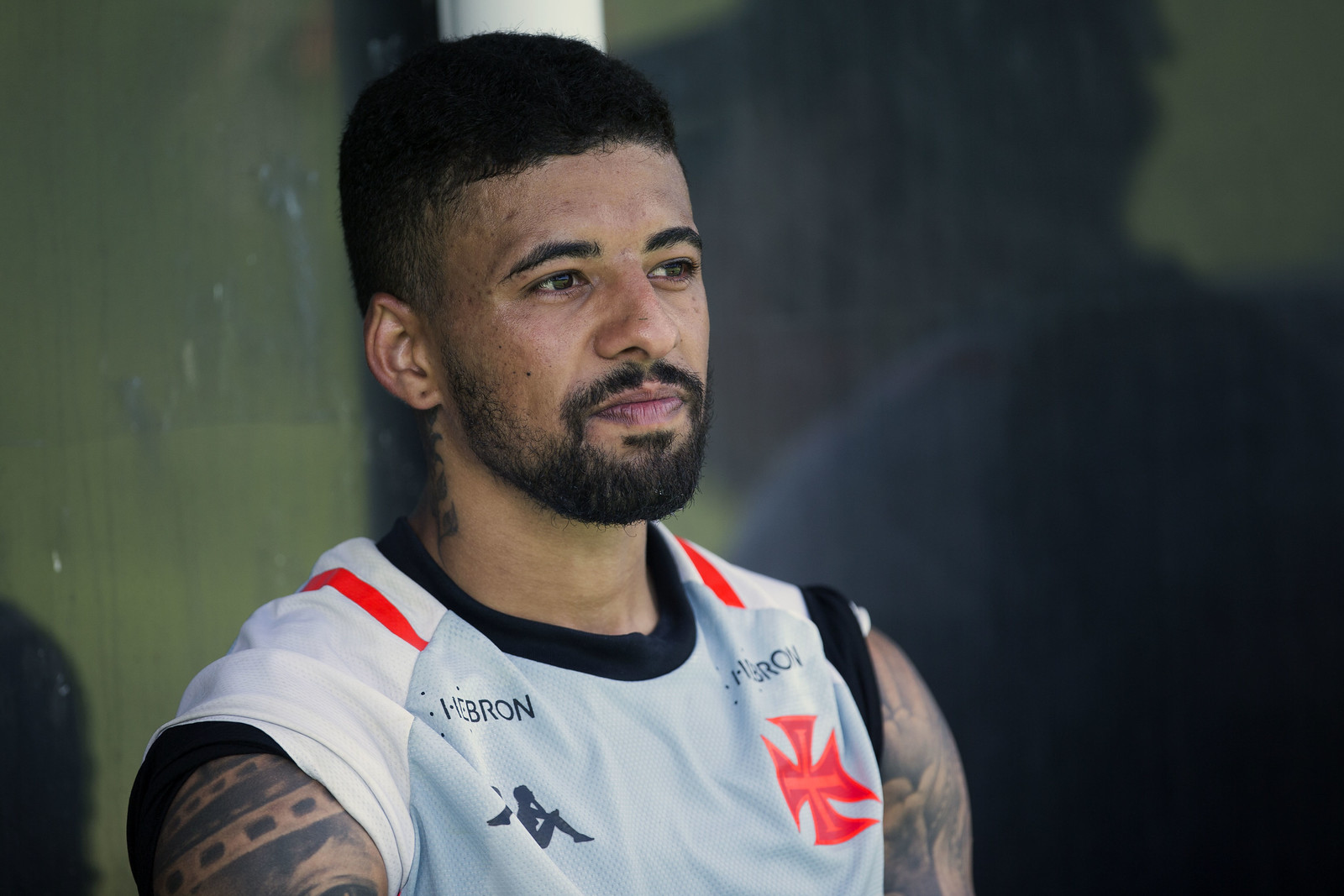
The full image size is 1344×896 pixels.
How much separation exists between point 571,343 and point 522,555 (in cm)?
34

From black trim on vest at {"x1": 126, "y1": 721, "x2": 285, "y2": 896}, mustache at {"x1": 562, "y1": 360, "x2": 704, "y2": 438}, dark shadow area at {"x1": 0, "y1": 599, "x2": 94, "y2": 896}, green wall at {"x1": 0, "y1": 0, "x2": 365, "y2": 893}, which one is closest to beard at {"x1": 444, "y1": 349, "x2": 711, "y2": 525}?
mustache at {"x1": 562, "y1": 360, "x2": 704, "y2": 438}

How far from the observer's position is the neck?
177 centimetres

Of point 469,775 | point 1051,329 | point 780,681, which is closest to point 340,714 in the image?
point 469,775

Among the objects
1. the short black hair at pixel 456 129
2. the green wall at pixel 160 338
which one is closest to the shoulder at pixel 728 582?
the short black hair at pixel 456 129

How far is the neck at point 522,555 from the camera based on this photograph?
1.77 meters

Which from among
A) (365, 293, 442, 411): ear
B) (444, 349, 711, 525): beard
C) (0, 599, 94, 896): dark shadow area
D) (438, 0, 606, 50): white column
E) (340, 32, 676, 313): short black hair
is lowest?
(0, 599, 94, 896): dark shadow area

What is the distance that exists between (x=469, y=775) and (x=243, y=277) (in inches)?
75.7

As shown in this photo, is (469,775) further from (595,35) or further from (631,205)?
(595,35)

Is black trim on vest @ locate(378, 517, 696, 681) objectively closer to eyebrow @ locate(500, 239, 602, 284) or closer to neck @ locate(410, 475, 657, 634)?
neck @ locate(410, 475, 657, 634)

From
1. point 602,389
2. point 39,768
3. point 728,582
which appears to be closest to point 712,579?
point 728,582

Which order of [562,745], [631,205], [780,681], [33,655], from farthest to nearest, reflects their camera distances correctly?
[33,655] < [780,681] < [631,205] < [562,745]

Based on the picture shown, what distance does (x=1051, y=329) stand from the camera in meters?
3.80

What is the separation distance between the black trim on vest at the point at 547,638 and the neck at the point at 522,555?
47 mm

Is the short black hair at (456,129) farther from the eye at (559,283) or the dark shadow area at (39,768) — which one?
the dark shadow area at (39,768)
